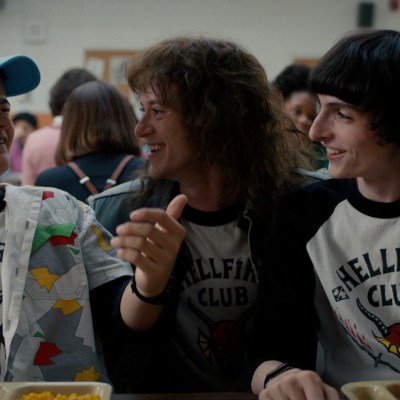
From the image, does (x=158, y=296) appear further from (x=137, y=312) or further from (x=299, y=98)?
(x=299, y=98)

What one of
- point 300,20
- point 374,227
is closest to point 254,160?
point 374,227

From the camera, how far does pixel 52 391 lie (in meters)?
1.09

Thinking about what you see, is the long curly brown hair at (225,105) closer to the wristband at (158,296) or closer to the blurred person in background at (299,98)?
the wristband at (158,296)

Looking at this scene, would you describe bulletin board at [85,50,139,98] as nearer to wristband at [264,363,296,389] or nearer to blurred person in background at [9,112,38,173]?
blurred person in background at [9,112,38,173]

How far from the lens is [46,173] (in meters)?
2.68

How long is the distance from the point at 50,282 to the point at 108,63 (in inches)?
238

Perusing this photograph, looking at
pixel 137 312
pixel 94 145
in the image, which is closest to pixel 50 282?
pixel 137 312

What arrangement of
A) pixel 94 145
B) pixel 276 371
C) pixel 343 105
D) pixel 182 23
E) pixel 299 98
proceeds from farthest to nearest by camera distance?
pixel 182 23 < pixel 299 98 < pixel 94 145 < pixel 343 105 < pixel 276 371

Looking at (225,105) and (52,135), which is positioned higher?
(225,105)

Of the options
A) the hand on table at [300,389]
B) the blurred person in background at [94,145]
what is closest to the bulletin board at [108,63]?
the blurred person in background at [94,145]

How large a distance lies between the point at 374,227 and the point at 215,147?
50 cm

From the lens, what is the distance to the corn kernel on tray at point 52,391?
41.8 inches

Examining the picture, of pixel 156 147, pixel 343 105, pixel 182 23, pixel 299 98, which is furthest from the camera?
pixel 182 23

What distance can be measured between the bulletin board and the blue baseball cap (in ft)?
18.2
